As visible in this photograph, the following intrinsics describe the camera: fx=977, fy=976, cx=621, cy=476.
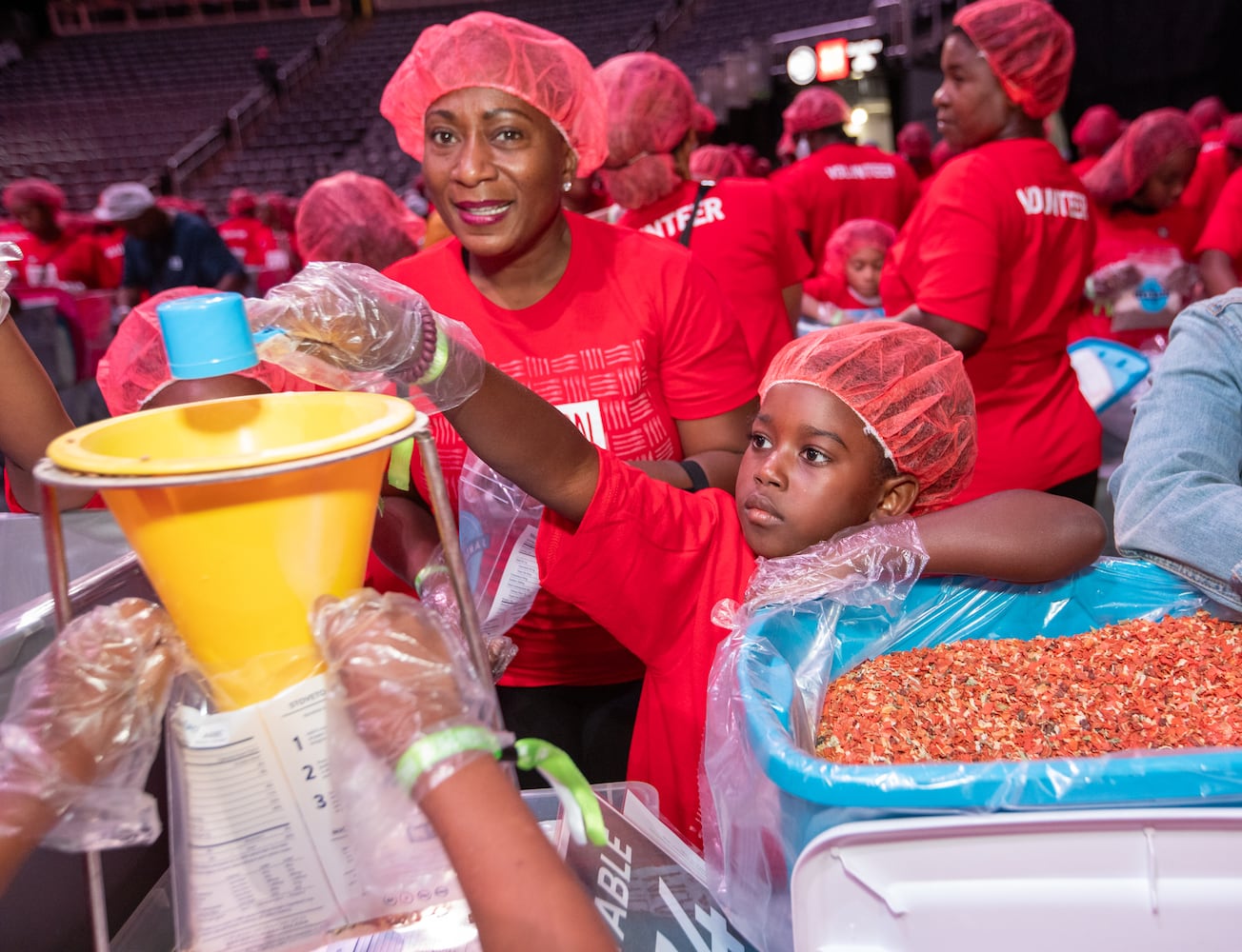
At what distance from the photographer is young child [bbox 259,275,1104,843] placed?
3.54ft

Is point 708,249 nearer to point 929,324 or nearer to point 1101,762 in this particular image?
point 929,324

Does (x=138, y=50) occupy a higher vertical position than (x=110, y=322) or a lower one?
higher

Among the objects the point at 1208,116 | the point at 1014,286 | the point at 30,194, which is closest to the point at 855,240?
the point at 1014,286

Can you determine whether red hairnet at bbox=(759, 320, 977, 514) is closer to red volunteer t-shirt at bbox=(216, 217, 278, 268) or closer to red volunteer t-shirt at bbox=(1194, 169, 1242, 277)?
red volunteer t-shirt at bbox=(1194, 169, 1242, 277)

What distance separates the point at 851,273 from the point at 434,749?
12.9 feet

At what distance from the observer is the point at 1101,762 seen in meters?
0.70

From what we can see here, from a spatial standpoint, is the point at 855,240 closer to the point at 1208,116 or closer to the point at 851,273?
the point at 851,273

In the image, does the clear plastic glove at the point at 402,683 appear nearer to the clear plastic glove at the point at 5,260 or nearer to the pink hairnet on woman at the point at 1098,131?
the clear plastic glove at the point at 5,260

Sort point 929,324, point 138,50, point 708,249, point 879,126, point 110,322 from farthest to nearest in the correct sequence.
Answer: point 138,50, point 879,126, point 110,322, point 708,249, point 929,324

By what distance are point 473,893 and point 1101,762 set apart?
1.49 ft

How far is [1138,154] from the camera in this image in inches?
139

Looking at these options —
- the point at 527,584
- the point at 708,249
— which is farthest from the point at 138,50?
the point at 527,584

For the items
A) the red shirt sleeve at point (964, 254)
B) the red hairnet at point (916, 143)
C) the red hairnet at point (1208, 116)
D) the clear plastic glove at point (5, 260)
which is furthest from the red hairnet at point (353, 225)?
the red hairnet at point (1208, 116)

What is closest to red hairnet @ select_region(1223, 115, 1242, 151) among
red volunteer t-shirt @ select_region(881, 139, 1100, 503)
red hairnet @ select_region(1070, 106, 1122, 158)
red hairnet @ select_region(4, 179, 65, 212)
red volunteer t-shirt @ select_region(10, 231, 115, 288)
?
red hairnet @ select_region(1070, 106, 1122, 158)
